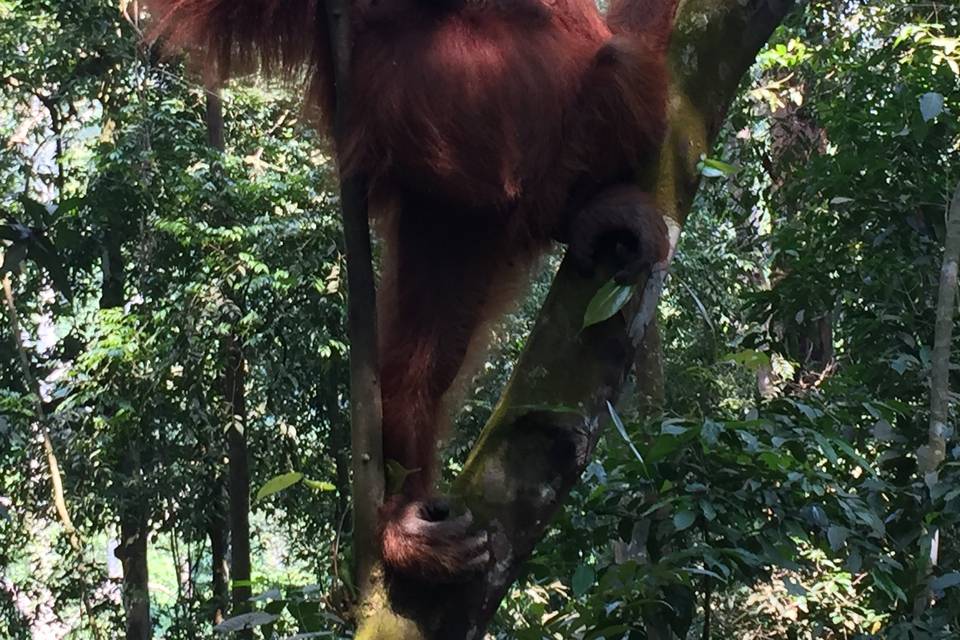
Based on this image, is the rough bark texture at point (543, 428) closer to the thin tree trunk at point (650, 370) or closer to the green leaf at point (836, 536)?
the green leaf at point (836, 536)

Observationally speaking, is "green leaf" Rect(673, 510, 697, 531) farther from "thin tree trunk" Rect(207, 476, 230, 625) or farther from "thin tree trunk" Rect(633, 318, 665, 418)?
"thin tree trunk" Rect(207, 476, 230, 625)

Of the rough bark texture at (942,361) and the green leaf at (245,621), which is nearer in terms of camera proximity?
the green leaf at (245,621)

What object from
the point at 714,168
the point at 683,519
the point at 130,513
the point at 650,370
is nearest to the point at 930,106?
the point at 714,168

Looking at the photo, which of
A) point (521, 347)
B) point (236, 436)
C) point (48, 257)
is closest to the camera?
point (48, 257)

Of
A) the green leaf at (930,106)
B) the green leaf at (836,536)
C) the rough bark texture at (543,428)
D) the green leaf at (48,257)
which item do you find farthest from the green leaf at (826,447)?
the green leaf at (48,257)

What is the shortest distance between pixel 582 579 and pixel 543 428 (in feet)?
1.19

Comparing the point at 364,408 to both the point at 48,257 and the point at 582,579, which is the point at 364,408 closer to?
the point at 582,579

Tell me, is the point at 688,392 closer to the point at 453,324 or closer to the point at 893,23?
the point at 893,23

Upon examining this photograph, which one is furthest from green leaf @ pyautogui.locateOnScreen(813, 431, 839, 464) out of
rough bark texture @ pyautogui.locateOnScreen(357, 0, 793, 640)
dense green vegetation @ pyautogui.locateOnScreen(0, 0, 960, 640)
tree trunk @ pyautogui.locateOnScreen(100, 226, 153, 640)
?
tree trunk @ pyautogui.locateOnScreen(100, 226, 153, 640)

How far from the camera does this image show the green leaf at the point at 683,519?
5.51ft

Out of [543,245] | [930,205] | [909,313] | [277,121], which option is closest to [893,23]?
[930,205]

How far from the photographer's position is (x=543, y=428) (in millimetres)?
1513

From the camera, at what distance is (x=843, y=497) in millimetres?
1831

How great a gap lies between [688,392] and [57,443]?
10.8ft
